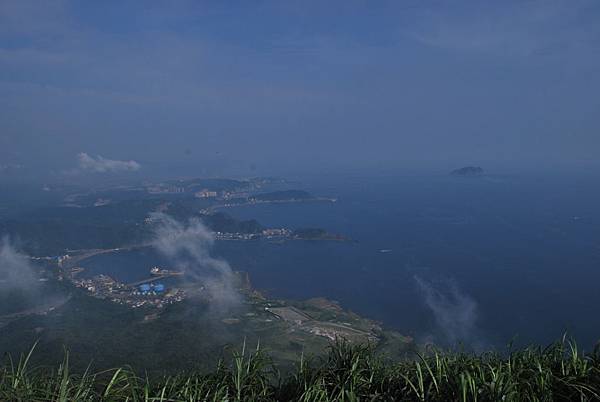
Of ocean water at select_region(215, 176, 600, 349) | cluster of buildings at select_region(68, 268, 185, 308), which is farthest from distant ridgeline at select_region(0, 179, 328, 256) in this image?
cluster of buildings at select_region(68, 268, 185, 308)

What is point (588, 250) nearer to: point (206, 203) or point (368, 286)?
point (368, 286)

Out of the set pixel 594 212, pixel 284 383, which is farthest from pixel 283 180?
pixel 284 383

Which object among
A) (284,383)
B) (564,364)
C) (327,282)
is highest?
(564,364)

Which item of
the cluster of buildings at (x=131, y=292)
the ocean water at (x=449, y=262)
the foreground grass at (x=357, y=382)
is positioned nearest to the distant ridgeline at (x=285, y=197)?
the ocean water at (x=449, y=262)

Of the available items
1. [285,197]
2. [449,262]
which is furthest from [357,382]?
[285,197]

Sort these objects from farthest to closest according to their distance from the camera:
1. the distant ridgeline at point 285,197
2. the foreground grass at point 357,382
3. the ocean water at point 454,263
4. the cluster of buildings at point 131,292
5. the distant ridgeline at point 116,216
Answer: the distant ridgeline at point 285,197, the distant ridgeline at point 116,216, the cluster of buildings at point 131,292, the ocean water at point 454,263, the foreground grass at point 357,382

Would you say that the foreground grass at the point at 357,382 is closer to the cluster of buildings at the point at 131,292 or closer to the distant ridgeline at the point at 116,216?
the cluster of buildings at the point at 131,292

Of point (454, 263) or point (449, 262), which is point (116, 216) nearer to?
point (449, 262)
